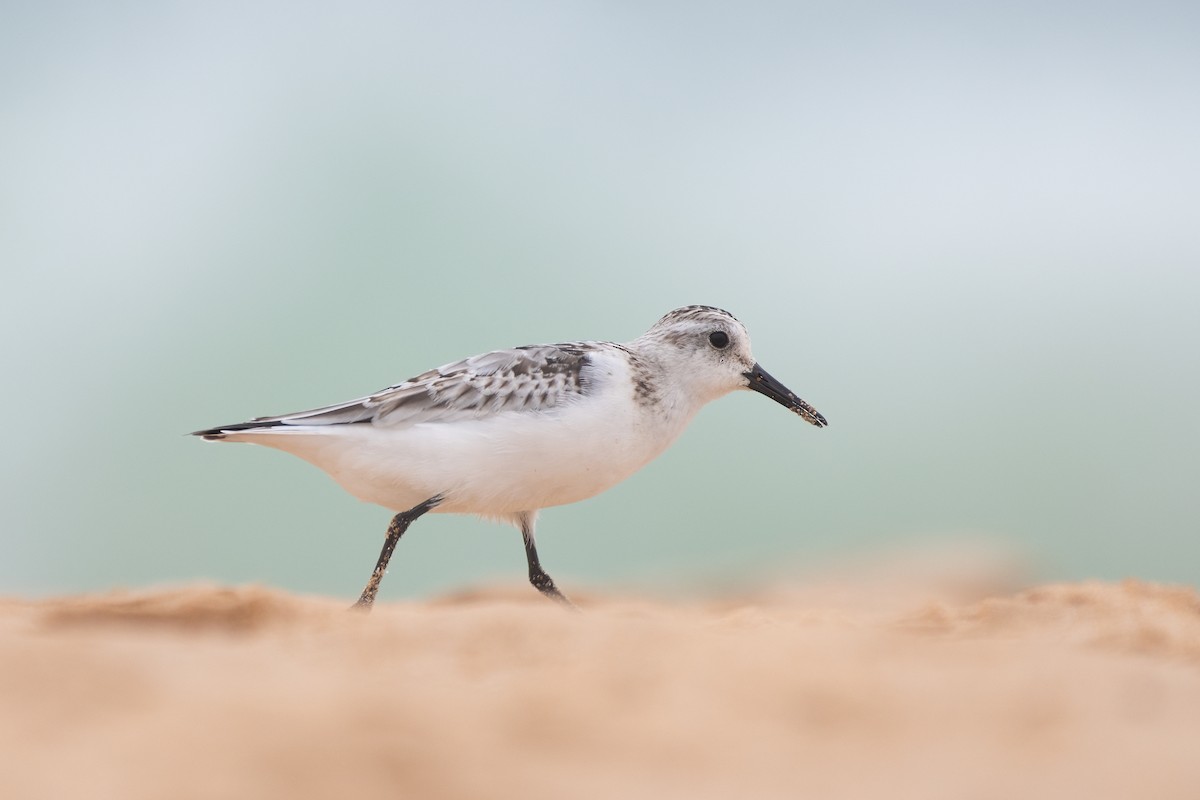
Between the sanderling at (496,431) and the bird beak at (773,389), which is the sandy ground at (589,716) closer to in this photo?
the sanderling at (496,431)

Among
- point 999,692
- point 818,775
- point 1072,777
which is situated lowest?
point 818,775

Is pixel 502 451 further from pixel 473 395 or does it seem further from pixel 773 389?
pixel 773 389

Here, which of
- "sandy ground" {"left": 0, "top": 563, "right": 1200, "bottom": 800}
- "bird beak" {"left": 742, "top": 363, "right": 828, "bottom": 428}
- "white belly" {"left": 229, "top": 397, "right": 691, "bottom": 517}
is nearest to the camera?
"sandy ground" {"left": 0, "top": 563, "right": 1200, "bottom": 800}

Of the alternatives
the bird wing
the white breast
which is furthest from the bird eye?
the bird wing

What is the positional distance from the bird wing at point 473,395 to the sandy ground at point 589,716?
4.32 feet

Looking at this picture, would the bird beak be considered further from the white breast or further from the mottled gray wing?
the mottled gray wing

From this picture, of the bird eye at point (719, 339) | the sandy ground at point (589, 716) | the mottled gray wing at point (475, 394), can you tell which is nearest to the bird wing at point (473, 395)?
the mottled gray wing at point (475, 394)

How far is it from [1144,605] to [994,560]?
3.84 metres

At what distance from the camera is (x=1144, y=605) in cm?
464

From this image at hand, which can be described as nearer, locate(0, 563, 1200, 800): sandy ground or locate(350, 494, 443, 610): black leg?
locate(0, 563, 1200, 800): sandy ground

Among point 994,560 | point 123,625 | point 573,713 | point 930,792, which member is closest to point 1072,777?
point 930,792

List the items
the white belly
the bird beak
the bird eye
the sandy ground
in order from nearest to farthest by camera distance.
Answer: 1. the sandy ground
2. the white belly
3. the bird eye
4. the bird beak

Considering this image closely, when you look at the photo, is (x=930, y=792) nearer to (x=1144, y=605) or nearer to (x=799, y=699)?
(x=799, y=699)

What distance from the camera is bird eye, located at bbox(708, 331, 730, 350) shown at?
16.5 feet
